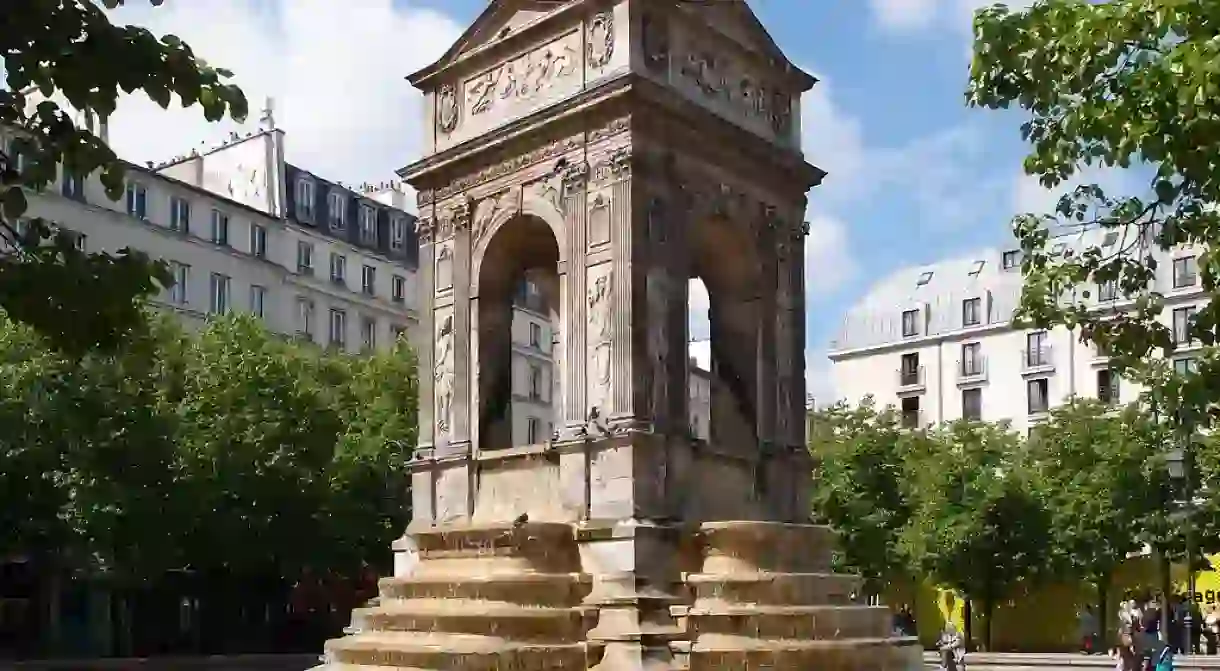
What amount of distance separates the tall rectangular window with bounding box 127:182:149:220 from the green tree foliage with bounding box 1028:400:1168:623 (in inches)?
1284

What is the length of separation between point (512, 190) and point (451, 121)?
198cm

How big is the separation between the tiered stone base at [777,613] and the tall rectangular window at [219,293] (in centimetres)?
3831

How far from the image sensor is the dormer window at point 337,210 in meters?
61.8

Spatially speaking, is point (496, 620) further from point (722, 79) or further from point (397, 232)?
point (397, 232)

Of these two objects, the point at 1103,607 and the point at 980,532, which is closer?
the point at 980,532

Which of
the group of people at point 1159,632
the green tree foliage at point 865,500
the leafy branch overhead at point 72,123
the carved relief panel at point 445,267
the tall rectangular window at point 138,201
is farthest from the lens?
the tall rectangular window at point 138,201

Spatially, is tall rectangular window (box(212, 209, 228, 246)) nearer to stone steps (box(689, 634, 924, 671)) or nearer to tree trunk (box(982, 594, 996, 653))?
tree trunk (box(982, 594, 996, 653))

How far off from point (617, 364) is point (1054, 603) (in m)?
39.4

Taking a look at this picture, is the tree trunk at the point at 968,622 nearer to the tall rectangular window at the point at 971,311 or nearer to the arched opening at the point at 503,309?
the tall rectangular window at the point at 971,311

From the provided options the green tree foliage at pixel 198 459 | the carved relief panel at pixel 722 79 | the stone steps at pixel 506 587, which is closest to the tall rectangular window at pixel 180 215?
the green tree foliage at pixel 198 459

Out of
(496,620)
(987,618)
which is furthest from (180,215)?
(496,620)

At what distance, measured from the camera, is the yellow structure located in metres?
53.3

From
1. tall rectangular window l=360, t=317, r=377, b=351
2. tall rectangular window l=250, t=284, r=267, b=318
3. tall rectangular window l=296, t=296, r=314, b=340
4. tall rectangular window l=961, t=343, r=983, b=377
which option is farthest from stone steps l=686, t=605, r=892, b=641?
tall rectangular window l=961, t=343, r=983, b=377

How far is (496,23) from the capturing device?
933 inches
